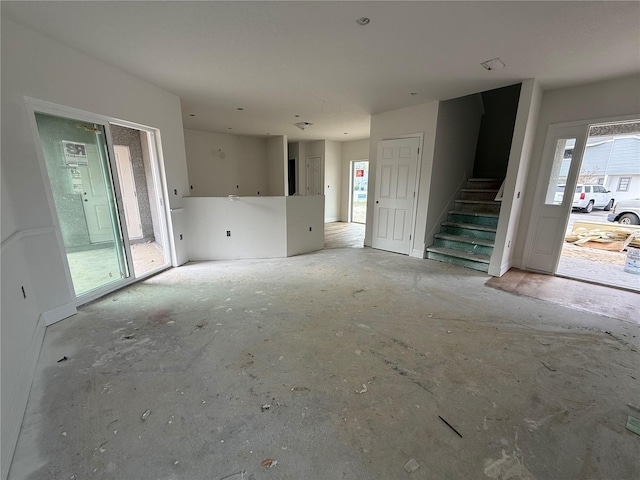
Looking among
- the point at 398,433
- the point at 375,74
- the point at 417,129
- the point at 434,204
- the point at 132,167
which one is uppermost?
the point at 375,74

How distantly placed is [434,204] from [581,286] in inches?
85.7

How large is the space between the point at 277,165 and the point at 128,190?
376 cm

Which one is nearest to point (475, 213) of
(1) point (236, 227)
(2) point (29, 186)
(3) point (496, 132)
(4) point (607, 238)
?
(3) point (496, 132)

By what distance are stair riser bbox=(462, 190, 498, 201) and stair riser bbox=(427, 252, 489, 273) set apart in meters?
1.39

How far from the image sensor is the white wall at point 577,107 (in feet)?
9.78

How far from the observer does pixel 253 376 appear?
180 centimetres

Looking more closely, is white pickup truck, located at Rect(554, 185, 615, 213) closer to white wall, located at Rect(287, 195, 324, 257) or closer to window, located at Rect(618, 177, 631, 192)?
window, located at Rect(618, 177, 631, 192)

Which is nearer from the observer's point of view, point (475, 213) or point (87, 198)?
point (87, 198)

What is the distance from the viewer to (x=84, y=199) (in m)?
2.84

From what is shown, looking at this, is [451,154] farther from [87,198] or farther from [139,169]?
[139,169]

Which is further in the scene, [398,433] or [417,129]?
[417,129]

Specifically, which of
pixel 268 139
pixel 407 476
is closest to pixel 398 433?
pixel 407 476

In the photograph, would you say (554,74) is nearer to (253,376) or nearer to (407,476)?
(407,476)

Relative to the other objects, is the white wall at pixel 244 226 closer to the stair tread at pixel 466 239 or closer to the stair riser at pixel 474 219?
the stair tread at pixel 466 239
